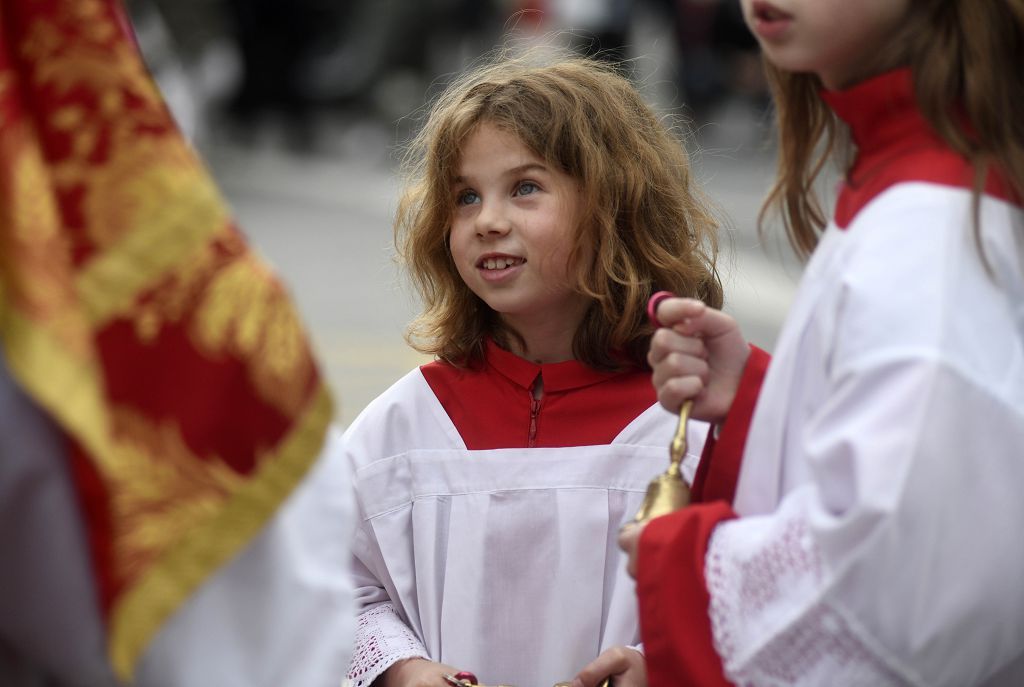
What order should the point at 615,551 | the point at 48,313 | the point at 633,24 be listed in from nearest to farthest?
the point at 48,313, the point at 615,551, the point at 633,24

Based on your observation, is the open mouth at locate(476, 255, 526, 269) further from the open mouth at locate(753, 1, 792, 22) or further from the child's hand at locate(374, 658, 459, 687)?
the open mouth at locate(753, 1, 792, 22)

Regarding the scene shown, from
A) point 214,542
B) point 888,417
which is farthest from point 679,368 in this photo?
point 214,542

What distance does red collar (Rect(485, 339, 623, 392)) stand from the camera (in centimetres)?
278

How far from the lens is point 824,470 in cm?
173

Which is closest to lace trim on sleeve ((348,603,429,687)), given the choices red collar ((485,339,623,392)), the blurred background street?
red collar ((485,339,623,392))

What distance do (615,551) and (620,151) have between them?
0.74 m

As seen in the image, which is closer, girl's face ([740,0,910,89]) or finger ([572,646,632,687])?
girl's face ([740,0,910,89])

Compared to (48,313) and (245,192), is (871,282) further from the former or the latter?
(245,192)

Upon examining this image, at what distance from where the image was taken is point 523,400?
110 inches

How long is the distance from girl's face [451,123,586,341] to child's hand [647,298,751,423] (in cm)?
61

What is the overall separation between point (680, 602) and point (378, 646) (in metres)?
0.87

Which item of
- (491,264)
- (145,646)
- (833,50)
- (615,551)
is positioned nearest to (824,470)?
(833,50)

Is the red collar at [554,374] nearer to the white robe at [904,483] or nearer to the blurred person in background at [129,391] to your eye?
the white robe at [904,483]

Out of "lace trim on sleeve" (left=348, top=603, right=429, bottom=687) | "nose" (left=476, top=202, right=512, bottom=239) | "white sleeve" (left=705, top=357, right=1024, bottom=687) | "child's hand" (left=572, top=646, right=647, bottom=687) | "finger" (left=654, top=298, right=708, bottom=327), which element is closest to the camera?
"white sleeve" (left=705, top=357, right=1024, bottom=687)
